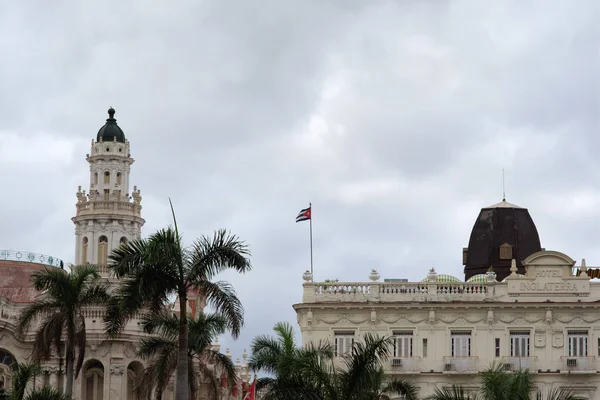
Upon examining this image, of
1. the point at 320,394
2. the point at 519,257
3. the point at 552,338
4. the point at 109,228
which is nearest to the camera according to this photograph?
the point at 320,394

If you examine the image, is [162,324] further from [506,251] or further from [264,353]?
[506,251]

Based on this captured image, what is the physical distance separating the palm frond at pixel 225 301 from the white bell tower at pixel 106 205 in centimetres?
5054

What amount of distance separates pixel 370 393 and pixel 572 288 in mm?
28125

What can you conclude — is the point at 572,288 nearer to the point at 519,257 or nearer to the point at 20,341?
the point at 519,257

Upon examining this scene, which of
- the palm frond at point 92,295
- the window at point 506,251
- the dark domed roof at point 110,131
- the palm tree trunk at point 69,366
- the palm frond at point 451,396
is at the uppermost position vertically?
the dark domed roof at point 110,131

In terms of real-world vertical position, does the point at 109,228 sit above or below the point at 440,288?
above

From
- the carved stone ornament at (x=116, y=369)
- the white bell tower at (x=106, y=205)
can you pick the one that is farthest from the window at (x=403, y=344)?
the white bell tower at (x=106, y=205)

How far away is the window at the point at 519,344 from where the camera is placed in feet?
257

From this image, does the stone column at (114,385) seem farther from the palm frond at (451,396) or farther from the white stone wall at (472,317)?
the palm frond at (451,396)

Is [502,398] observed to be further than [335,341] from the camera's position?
No

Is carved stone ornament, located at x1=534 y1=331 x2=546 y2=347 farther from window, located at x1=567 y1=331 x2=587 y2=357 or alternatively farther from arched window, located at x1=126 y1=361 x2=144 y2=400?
arched window, located at x1=126 y1=361 x2=144 y2=400

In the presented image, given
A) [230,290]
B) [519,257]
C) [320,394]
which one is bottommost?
[320,394]

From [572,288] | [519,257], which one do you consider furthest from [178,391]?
[519,257]

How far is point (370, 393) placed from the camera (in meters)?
53.4
